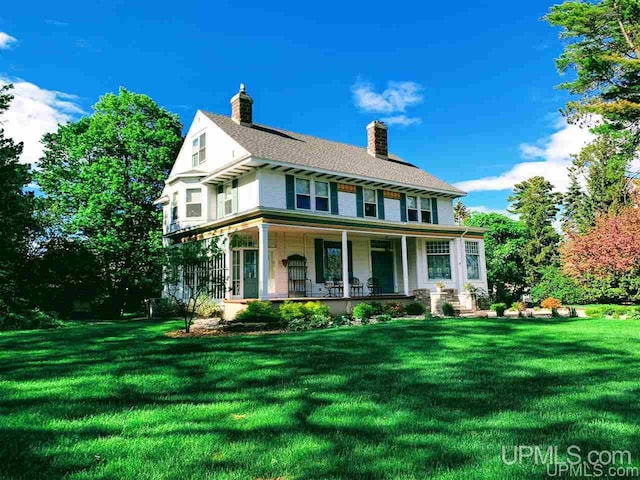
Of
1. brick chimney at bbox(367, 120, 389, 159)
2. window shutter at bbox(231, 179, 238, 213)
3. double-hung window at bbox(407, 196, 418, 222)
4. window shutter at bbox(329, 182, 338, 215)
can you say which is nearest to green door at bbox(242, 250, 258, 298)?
window shutter at bbox(231, 179, 238, 213)

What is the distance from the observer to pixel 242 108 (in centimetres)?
2042

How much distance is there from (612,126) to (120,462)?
75.5 ft

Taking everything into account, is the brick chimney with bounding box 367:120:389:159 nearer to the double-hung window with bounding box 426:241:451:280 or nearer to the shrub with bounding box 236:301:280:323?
the double-hung window with bounding box 426:241:451:280

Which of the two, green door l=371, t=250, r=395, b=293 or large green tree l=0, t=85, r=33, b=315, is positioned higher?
large green tree l=0, t=85, r=33, b=315

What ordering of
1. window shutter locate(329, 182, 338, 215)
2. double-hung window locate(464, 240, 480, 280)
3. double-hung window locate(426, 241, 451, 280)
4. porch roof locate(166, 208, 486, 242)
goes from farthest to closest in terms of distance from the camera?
1. double-hung window locate(464, 240, 480, 280)
2. double-hung window locate(426, 241, 451, 280)
3. window shutter locate(329, 182, 338, 215)
4. porch roof locate(166, 208, 486, 242)

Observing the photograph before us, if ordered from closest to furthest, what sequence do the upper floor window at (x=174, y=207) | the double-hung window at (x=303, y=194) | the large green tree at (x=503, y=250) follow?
1. the double-hung window at (x=303, y=194)
2. the upper floor window at (x=174, y=207)
3. the large green tree at (x=503, y=250)

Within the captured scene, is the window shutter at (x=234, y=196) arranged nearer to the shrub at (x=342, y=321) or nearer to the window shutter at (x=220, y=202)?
the window shutter at (x=220, y=202)

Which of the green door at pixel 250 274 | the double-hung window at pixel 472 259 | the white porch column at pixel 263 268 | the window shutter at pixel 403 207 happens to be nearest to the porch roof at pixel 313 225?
the white porch column at pixel 263 268

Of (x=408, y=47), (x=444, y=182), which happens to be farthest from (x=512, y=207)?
(x=408, y=47)

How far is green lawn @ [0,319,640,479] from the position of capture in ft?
9.66

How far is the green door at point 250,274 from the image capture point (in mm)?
17548

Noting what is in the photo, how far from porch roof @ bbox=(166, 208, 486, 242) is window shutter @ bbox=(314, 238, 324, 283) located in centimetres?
190

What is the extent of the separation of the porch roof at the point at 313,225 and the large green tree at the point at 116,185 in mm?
5065

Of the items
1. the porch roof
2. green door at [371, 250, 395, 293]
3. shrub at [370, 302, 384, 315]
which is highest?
the porch roof
